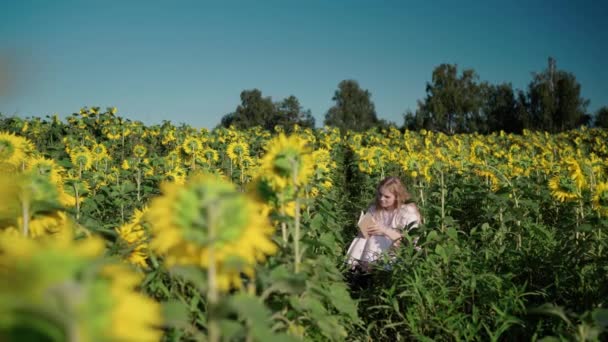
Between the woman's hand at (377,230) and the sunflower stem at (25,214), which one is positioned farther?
the woman's hand at (377,230)

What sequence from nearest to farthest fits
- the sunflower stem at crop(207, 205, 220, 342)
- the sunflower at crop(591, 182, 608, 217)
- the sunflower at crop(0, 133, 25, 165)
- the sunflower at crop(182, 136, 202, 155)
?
the sunflower stem at crop(207, 205, 220, 342)
the sunflower at crop(0, 133, 25, 165)
the sunflower at crop(591, 182, 608, 217)
the sunflower at crop(182, 136, 202, 155)

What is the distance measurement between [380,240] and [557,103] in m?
25.4

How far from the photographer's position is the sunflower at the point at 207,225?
101 cm

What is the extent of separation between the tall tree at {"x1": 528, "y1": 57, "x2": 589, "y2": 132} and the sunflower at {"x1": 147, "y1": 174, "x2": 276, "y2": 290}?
27349 millimetres

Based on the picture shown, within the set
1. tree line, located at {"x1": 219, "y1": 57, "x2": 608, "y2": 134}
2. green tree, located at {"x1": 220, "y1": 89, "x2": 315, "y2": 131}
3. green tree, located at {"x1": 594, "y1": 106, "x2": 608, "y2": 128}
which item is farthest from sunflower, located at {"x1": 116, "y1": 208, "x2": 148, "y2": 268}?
green tree, located at {"x1": 220, "y1": 89, "x2": 315, "y2": 131}

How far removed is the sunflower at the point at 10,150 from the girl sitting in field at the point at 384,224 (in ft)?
7.96

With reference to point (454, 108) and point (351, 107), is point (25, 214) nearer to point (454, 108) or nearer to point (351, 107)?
point (454, 108)

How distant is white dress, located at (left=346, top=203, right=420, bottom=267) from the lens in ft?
12.2

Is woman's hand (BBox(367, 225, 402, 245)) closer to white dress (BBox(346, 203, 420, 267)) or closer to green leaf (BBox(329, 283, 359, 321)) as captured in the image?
white dress (BBox(346, 203, 420, 267))

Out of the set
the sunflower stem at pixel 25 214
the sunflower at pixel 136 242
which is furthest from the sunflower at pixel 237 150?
the sunflower stem at pixel 25 214

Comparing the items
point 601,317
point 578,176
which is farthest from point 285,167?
point 578,176

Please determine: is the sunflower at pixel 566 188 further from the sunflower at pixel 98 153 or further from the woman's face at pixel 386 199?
the sunflower at pixel 98 153

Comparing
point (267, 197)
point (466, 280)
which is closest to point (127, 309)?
point (267, 197)

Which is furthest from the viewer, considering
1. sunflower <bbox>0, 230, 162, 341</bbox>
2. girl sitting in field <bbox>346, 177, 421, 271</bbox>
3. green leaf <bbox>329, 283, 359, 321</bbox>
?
girl sitting in field <bbox>346, 177, 421, 271</bbox>
